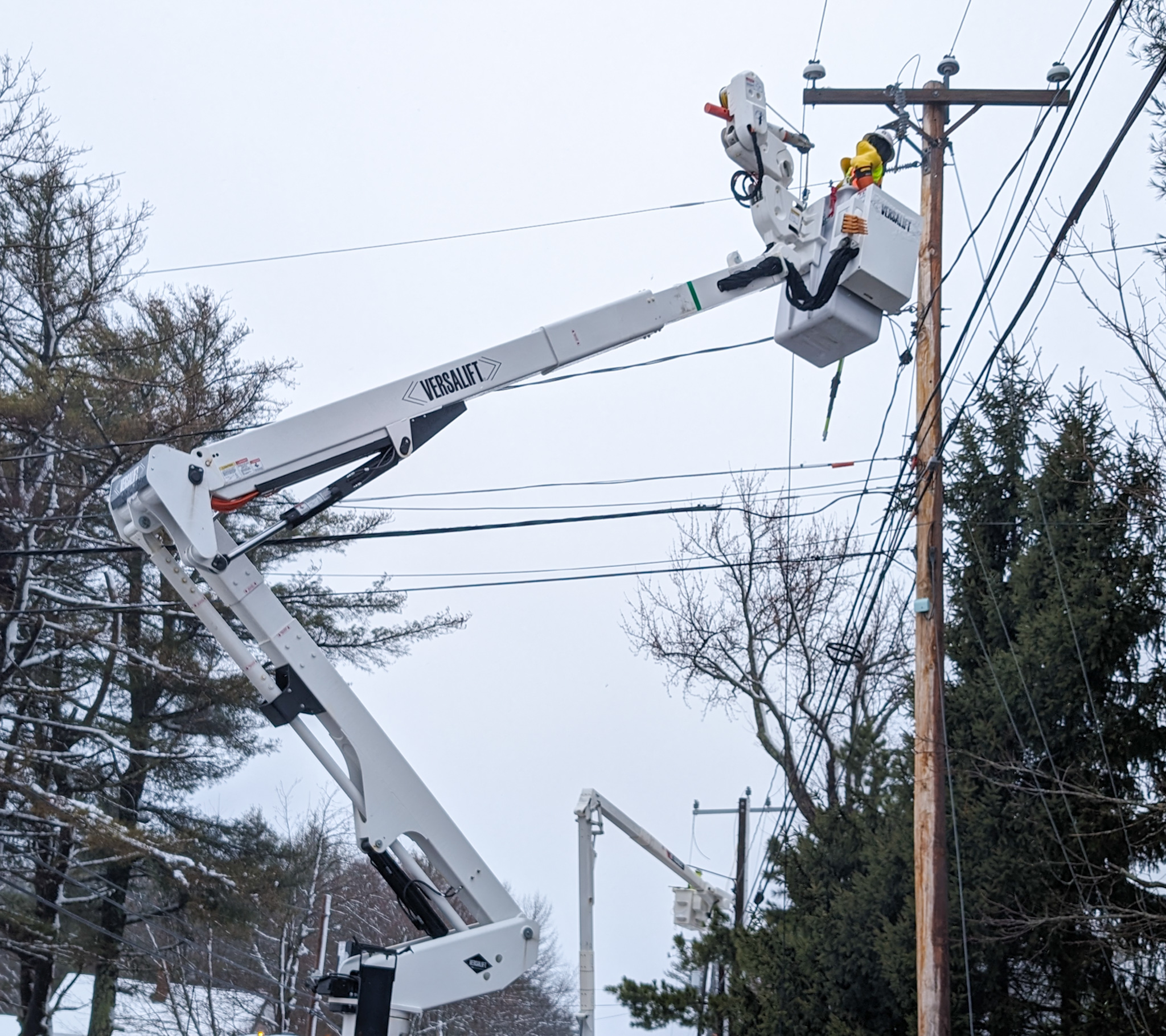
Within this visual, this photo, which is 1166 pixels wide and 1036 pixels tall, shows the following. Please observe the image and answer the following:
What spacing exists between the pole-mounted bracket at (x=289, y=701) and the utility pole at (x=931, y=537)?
19.5 ft

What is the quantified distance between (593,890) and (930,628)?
3669mm

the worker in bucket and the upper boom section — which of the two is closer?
the upper boom section

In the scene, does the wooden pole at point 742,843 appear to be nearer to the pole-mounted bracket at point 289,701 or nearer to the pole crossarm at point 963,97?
the pole crossarm at point 963,97

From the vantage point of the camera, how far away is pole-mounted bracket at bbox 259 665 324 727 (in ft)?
20.5

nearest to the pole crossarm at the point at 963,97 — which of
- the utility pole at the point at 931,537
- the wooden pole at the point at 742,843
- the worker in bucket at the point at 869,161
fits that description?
the utility pole at the point at 931,537

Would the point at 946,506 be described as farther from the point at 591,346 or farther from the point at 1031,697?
the point at 591,346

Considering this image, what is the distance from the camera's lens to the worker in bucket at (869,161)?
7566mm

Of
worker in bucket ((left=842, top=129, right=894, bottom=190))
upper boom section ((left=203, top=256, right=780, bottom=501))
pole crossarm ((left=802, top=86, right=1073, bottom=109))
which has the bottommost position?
upper boom section ((left=203, top=256, right=780, bottom=501))

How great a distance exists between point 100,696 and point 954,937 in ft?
44.4

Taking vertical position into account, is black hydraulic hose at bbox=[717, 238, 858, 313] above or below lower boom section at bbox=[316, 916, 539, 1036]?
above

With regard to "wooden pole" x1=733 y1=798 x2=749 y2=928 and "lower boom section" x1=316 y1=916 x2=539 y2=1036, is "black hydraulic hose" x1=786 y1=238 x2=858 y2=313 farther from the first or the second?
"wooden pole" x1=733 y1=798 x2=749 y2=928

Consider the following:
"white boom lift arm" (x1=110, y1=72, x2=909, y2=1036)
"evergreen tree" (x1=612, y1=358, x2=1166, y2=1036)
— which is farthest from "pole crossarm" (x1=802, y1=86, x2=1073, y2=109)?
"white boom lift arm" (x1=110, y1=72, x2=909, y2=1036)

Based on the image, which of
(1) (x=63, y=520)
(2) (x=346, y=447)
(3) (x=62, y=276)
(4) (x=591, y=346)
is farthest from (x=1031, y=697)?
(3) (x=62, y=276)

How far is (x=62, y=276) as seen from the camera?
55.5 feet
